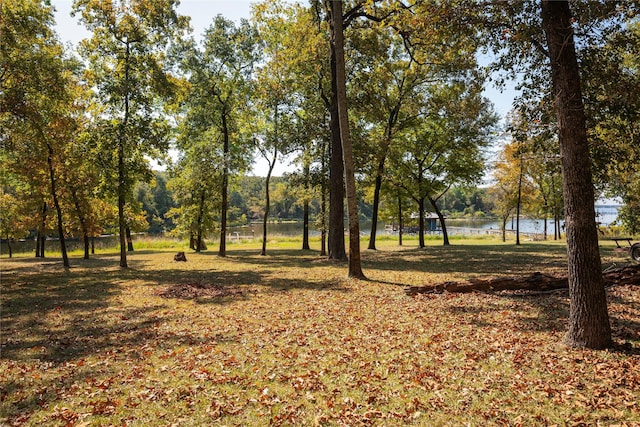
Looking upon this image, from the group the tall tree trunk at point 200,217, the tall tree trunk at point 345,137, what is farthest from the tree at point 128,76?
the tall tree trunk at point 200,217

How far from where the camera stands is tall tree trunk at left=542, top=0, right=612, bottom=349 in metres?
5.57

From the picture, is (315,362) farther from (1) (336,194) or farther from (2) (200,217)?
(2) (200,217)

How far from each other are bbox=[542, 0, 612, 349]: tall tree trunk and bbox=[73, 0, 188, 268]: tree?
646 inches

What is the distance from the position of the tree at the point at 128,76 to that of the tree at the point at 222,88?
19.8ft

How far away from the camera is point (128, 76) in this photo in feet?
57.4

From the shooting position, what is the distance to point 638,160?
8914mm

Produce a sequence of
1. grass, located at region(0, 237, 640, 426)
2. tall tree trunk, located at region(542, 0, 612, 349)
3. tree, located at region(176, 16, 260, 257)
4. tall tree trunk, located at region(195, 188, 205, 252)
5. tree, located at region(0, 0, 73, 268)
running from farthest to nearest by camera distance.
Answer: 1. tall tree trunk, located at region(195, 188, 205, 252)
2. tree, located at region(176, 16, 260, 257)
3. tree, located at region(0, 0, 73, 268)
4. tall tree trunk, located at region(542, 0, 612, 349)
5. grass, located at region(0, 237, 640, 426)

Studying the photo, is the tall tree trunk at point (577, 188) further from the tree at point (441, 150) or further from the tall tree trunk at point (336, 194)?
the tree at point (441, 150)

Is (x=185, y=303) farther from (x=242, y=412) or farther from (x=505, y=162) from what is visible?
(x=505, y=162)

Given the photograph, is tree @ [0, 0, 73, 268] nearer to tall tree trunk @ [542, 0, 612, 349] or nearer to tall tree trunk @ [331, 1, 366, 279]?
tall tree trunk @ [331, 1, 366, 279]

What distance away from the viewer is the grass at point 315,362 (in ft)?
14.2

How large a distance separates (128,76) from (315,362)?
17.1 meters

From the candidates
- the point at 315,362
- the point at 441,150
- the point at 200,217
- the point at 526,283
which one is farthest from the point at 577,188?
the point at 200,217

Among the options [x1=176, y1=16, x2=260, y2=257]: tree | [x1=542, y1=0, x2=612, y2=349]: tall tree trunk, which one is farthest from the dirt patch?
[x1=176, y1=16, x2=260, y2=257]: tree
